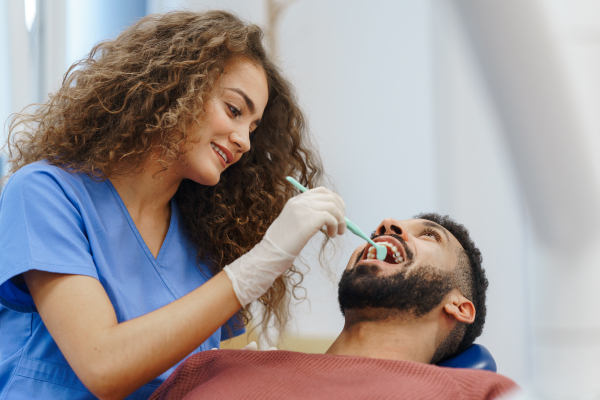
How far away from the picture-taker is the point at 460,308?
1.23m

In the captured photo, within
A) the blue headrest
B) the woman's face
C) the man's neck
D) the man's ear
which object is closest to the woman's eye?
the woman's face

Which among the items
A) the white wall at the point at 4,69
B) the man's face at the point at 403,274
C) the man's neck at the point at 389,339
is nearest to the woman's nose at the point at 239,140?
the man's face at the point at 403,274

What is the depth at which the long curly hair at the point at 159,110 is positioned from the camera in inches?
49.1

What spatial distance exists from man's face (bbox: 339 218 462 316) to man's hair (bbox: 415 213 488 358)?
0.14 feet

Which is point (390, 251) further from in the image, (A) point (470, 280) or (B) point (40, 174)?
(B) point (40, 174)

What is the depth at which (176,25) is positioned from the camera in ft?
4.48

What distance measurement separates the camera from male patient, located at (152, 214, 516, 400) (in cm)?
94

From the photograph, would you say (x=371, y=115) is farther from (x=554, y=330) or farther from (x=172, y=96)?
(x=554, y=330)

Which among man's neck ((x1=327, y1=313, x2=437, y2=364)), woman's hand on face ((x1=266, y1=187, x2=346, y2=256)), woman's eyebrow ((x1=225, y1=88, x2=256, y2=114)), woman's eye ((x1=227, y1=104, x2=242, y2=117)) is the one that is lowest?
man's neck ((x1=327, y1=313, x2=437, y2=364))

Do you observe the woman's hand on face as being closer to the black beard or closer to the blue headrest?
the black beard

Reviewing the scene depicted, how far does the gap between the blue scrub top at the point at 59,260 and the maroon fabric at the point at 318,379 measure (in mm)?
221

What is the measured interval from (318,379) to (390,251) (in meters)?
0.38

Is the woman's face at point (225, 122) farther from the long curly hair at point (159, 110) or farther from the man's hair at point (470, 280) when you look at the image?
the man's hair at point (470, 280)

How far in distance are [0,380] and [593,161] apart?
55.7 inches
